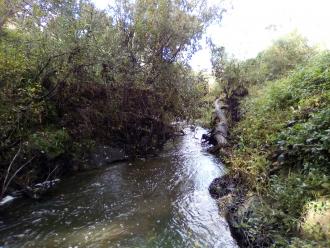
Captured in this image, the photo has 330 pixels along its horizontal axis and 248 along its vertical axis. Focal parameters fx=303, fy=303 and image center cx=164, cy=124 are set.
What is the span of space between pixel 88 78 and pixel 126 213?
606 cm

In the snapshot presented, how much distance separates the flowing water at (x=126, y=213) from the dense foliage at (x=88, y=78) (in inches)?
54.5

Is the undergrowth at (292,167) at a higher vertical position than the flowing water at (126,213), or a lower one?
higher

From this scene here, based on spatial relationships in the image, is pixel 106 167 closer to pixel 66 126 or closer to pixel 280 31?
pixel 66 126

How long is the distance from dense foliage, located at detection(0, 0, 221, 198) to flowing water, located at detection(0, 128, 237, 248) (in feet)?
4.54

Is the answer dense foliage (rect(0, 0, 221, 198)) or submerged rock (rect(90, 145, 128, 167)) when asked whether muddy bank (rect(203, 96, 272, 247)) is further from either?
submerged rock (rect(90, 145, 128, 167))

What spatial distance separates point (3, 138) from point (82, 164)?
12.4 ft

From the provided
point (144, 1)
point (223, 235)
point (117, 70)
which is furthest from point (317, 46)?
point (223, 235)

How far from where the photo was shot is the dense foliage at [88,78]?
872 centimetres

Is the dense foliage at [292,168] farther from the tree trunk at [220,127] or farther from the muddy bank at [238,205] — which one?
the tree trunk at [220,127]

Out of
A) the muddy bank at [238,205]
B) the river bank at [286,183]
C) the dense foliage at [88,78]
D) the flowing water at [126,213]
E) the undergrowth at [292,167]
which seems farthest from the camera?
the dense foliage at [88,78]

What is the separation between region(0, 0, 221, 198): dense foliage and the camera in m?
8.72

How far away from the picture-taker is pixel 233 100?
733 inches

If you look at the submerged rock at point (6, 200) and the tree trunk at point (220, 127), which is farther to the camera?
the tree trunk at point (220, 127)

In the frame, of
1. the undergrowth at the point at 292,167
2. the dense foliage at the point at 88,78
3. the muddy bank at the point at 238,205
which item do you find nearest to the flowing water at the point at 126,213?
the muddy bank at the point at 238,205
